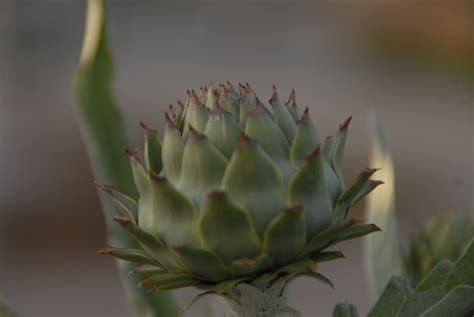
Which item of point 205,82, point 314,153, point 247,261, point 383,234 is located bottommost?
point 205,82

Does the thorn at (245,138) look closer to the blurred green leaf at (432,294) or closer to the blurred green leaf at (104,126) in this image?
the blurred green leaf at (432,294)

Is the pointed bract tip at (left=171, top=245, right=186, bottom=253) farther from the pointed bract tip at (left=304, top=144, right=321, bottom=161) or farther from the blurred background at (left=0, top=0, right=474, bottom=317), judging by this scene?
the blurred background at (left=0, top=0, right=474, bottom=317)

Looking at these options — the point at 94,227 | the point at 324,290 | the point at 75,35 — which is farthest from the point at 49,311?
the point at 75,35

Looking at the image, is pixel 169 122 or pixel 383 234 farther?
pixel 383 234

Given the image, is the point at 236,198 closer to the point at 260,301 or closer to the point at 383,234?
the point at 260,301

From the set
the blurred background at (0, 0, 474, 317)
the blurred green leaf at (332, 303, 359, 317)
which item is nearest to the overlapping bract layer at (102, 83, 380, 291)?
the blurred green leaf at (332, 303, 359, 317)

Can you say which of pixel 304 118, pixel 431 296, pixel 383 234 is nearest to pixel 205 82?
pixel 383 234
